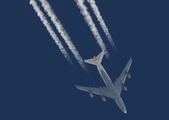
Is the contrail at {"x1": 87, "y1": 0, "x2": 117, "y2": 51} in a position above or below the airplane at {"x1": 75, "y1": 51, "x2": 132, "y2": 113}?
above

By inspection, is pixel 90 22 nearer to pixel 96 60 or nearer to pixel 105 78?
pixel 96 60

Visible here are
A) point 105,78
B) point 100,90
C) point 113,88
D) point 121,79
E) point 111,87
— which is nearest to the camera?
point 105,78

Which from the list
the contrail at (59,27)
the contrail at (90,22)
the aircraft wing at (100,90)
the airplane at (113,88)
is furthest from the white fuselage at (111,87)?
the contrail at (59,27)

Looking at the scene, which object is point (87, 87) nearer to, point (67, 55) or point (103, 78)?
point (103, 78)

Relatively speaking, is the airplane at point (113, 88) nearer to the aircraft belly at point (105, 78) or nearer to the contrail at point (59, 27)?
the aircraft belly at point (105, 78)

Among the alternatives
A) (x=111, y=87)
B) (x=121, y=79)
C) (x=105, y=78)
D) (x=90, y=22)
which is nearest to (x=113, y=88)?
(x=111, y=87)

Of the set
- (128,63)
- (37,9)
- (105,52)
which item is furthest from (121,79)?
(37,9)

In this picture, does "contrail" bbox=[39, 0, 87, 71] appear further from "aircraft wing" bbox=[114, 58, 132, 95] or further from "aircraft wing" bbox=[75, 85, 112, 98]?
"aircraft wing" bbox=[114, 58, 132, 95]

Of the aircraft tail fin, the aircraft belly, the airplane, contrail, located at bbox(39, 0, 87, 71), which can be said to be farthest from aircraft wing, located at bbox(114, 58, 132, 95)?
contrail, located at bbox(39, 0, 87, 71)

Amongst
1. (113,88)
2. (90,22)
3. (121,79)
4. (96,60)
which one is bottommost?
(121,79)
